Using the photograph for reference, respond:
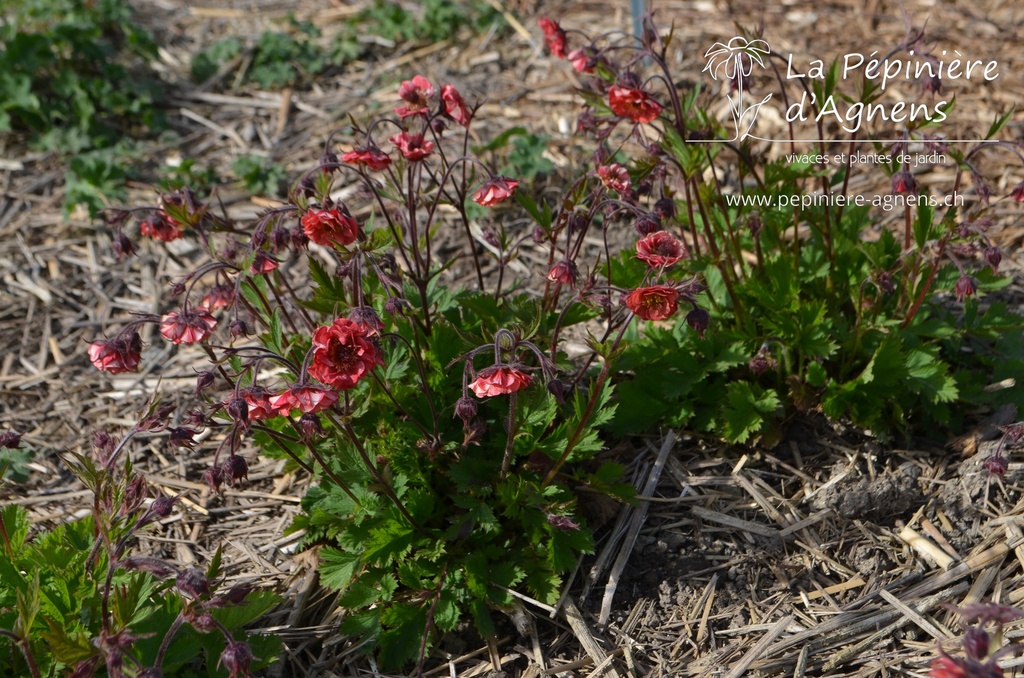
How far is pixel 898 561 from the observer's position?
343 centimetres

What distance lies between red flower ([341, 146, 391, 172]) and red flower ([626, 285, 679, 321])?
99 centimetres

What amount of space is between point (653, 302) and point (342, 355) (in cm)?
92

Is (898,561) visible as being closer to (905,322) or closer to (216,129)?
(905,322)

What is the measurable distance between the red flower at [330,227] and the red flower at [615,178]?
884mm

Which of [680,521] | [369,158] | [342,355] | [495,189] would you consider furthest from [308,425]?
[680,521]

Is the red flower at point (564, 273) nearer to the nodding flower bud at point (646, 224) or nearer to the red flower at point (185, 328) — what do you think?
the nodding flower bud at point (646, 224)

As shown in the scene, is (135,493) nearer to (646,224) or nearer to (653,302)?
(653,302)

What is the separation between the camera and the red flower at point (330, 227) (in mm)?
2881

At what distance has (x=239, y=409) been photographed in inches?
103

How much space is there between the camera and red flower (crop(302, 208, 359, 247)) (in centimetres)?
288

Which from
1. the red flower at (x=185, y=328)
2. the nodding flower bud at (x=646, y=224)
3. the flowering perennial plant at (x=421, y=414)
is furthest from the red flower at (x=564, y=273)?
the red flower at (x=185, y=328)

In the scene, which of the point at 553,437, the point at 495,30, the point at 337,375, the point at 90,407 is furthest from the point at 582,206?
the point at 495,30

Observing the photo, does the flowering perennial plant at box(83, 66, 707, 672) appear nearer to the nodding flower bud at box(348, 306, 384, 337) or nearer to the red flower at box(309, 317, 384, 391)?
the nodding flower bud at box(348, 306, 384, 337)

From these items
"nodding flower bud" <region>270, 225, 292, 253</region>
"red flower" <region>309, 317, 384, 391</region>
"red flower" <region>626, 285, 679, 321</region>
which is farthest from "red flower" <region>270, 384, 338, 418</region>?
"red flower" <region>626, 285, 679, 321</region>
